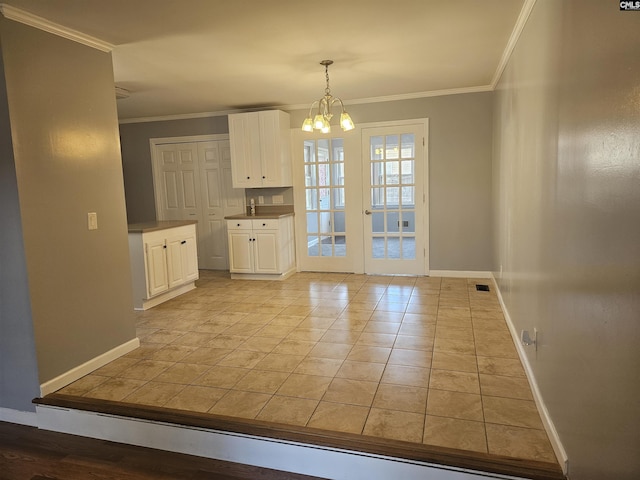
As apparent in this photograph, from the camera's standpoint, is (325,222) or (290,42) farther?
(325,222)

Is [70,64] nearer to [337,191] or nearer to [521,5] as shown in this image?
[521,5]

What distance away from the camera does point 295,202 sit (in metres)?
6.07

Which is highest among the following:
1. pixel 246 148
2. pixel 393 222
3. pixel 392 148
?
pixel 246 148

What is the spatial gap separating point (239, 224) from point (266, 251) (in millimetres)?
503

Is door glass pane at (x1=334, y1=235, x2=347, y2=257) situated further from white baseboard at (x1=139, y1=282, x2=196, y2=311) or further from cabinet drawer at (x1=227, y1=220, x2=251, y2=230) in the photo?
white baseboard at (x1=139, y1=282, x2=196, y2=311)

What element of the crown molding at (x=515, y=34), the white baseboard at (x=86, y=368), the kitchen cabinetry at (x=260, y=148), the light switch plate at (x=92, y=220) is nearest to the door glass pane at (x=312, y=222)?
the kitchen cabinetry at (x=260, y=148)

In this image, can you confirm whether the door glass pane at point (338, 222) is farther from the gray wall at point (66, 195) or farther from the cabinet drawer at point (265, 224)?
the gray wall at point (66, 195)

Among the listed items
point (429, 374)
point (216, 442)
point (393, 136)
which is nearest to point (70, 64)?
point (216, 442)

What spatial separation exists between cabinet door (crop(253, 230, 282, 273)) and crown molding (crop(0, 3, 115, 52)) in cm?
289

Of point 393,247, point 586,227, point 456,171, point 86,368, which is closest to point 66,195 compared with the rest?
point 86,368

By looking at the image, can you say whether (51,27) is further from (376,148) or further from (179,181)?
(179,181)

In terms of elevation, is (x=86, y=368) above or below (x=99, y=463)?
above

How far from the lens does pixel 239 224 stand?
5.71 meters

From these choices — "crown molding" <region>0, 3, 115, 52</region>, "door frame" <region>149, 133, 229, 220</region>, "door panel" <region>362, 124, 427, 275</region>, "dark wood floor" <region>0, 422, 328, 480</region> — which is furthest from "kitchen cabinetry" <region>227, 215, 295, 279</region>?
"dark wood floor" <region>0, 422, 328, 480</region>
